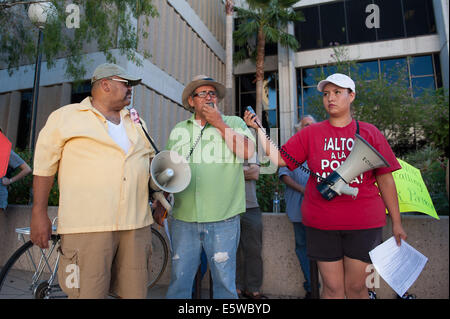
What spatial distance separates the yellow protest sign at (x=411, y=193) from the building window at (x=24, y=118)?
1364 centimetres

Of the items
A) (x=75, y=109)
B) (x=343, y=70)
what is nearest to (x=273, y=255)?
(x=75, y=109)

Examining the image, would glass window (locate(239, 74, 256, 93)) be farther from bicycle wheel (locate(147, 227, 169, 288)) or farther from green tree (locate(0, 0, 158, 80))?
bicycle wheel (locate(147, 227, 169, 288))

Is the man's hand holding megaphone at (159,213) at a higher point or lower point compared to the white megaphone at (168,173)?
lower

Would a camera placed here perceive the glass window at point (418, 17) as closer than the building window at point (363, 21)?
Yes

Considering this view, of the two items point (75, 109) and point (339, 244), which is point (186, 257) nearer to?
point (339, 244)

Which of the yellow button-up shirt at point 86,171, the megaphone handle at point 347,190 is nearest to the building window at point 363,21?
the megaphone handle at point 347,190

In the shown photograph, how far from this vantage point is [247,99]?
20125 mm

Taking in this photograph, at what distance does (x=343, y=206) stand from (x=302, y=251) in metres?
1.52

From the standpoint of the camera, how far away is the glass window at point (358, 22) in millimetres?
16469

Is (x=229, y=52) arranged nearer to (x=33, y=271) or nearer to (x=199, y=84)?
(x=199, y=84)

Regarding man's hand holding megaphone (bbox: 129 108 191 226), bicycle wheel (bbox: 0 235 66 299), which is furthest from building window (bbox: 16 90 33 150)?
man's hand holding megaphone (bbox: 129 108 191 226)

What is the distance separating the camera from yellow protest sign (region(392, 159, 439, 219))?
264 cm

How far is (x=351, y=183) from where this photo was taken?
6.48ft

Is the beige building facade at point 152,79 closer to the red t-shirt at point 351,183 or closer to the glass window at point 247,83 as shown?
the glass window at point 247,83
